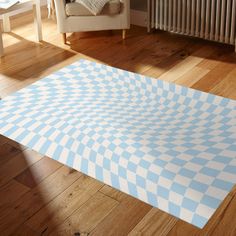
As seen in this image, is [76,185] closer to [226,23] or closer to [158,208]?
[158,208]

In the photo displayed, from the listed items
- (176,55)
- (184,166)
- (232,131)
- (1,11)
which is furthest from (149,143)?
(1,11)

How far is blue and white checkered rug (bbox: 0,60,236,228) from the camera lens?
235 cm

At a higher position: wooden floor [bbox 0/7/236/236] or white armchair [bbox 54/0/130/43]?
white armchair [bbox 54/0/130/43]

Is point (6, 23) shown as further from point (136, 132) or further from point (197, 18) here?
point (136, 132)

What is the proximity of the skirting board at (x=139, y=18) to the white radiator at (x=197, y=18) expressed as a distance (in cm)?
27

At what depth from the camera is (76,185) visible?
243cm

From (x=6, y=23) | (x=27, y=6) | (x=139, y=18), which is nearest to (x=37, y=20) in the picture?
(x=27, y=6)

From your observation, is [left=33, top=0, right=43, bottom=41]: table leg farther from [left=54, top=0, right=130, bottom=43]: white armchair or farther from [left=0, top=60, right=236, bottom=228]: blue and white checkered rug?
[left=0, top=60, right=236, bottom=228]: blue and white checkered rug

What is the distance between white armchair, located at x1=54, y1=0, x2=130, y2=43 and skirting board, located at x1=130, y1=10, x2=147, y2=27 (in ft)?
1.57

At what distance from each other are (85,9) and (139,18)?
78 cm

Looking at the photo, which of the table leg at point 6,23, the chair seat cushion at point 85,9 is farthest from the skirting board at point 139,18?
the table leg at point 6,23

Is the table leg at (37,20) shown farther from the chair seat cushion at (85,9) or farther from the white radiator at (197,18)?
the white radiator at (197,18)

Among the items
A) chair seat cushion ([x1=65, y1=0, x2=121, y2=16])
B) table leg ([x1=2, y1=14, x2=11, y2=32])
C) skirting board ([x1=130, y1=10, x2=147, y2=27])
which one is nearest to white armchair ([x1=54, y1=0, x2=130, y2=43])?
chair seat cushion ([x1=65, y1=0, x2=121, y2=16])

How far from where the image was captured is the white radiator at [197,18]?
12.7ft
